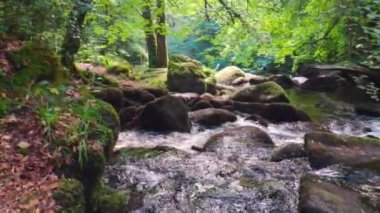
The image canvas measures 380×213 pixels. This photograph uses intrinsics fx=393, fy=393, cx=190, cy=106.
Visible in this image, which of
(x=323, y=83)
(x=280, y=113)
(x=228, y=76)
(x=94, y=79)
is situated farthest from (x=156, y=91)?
(x=228, y=76)

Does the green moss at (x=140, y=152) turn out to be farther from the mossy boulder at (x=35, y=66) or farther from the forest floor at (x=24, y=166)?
the forest floor at (x=24, y=166)

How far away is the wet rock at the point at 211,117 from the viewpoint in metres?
8.08

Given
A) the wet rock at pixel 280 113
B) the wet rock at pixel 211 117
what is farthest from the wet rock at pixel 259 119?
the wet rock at pixel 211 117

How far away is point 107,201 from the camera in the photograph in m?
3.89

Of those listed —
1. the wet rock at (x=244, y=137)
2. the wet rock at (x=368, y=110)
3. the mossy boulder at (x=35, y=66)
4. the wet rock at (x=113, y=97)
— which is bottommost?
the wet rock at (x=368, y=110)

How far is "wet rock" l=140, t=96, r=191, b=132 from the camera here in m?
7.38

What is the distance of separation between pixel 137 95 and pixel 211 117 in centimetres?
193

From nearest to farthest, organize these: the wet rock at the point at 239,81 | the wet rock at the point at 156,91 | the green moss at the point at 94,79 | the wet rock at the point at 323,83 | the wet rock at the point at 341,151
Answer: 1. the wet rock at the point at 341,151
2. the green moss at the point at 94,79
3. the wet rock at the point at 156,91
4. the wet rock at the point at 323,83
5. the wet rock at the point at 239,81

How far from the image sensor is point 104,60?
8.84 m

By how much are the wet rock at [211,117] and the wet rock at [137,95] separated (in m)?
1.23

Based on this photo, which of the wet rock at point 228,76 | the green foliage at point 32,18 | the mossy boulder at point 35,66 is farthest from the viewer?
the wet rock at point 228,76

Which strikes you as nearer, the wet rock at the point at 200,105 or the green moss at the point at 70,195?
the green moss at the point at 70,195

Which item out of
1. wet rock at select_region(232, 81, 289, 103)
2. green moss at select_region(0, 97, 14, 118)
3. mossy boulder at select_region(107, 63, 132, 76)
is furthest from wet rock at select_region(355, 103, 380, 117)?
green moss at select_region(0, 97, 14, 118)

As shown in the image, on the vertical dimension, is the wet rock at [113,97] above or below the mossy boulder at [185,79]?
above
